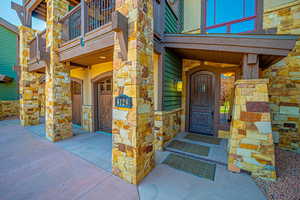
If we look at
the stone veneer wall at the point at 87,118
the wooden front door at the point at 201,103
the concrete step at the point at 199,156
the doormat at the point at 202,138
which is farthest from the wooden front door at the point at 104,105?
the wooden front door at the point at 201,103

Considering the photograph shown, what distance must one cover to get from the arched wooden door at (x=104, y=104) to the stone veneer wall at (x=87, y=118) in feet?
0.76

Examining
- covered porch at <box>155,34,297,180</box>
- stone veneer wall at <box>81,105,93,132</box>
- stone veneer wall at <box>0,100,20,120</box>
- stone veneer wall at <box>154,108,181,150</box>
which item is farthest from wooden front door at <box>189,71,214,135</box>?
stone veneer wall at <box>0,100,20,120</box>

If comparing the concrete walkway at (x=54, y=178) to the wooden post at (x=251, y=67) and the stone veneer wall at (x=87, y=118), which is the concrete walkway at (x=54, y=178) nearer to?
the stone veneer wall at (x=87, y=118)

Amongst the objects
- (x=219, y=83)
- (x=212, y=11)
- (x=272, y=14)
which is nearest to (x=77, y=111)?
(x=219, y=83)

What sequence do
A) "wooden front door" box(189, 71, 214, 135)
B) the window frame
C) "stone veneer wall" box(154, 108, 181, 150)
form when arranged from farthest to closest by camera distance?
"wooden front door" box(189, 71, 214, 135) → "stone veneer wall" box(154, 108, 181, 150) → the window frame

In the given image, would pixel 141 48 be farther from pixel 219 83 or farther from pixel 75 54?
pixel 219 83

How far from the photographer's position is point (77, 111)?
576cm

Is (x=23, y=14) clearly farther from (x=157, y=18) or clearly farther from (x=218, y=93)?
(x=218, y=93)

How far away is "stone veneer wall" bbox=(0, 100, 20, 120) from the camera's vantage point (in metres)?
7.26

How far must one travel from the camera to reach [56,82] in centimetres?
383

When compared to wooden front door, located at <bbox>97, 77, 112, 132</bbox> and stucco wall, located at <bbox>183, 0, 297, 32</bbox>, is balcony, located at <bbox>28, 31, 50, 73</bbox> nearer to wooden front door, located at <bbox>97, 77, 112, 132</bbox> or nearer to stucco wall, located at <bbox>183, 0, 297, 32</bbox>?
wooden front door, located at <bbox>97, 77, 112, 132</bbox>

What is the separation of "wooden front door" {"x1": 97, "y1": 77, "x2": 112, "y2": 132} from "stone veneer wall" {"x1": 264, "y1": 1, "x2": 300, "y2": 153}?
5.21 m

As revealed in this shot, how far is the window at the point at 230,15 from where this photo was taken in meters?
3.48

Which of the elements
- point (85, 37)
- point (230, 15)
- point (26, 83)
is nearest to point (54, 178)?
point (85, 37)
